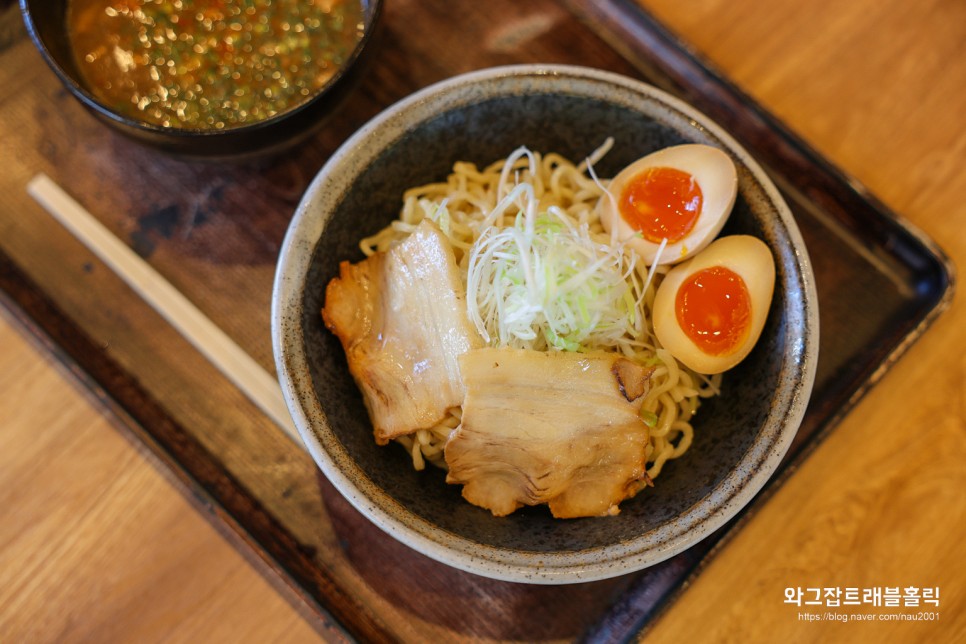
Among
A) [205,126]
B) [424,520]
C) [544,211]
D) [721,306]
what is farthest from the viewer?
[205,126]

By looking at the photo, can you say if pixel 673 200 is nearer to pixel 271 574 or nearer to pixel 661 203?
pixel 661 203

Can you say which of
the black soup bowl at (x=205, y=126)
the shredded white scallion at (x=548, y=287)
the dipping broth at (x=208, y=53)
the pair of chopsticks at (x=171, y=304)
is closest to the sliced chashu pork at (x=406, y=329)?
the shredded white scallion at (x=548, y=287)

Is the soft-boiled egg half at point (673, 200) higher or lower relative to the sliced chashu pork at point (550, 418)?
higher

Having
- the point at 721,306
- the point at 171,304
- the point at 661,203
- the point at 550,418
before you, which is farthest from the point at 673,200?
the point at 171,304

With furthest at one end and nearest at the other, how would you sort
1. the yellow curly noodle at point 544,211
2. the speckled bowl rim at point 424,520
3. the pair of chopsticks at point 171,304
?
1. the pair of chopsticks at point 171,304
2. the yellow curly noodle at point 544,211
3. the speckled bowl rim at point 424,520

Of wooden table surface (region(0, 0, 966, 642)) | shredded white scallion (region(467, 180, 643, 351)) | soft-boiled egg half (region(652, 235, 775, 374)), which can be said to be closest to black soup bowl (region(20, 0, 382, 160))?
shredded white scallion (region(467, 180, 643, 351))

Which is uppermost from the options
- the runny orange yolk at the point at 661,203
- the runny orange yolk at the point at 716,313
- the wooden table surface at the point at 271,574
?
the runny orange yolk at the point at 661,203

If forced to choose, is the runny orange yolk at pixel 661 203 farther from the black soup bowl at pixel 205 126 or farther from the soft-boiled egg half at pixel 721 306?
the black soup bowl at pixel 205 126
